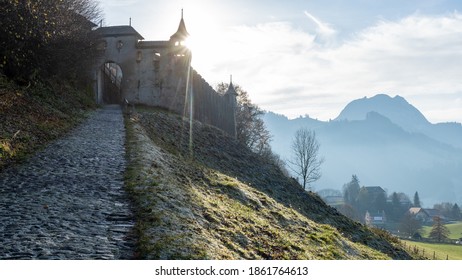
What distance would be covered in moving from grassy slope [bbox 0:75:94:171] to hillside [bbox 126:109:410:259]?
3732 millimetres

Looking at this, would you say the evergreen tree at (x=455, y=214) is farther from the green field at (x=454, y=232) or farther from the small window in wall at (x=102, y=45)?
the small window in wall at (x=102, y=45)

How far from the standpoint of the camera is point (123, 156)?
1741 centimetres

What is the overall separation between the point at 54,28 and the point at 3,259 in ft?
72.3

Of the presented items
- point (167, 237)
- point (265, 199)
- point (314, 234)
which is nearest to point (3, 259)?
point (167, 237)

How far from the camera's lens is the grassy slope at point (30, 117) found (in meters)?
16.6

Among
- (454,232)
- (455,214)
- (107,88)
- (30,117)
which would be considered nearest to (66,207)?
(30,117)

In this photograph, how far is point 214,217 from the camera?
39.3 ft

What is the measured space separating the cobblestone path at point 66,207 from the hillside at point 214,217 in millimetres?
479

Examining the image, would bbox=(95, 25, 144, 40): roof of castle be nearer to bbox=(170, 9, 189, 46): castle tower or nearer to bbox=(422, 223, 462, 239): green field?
bbox=(170, 9, 189, 46): castle tower

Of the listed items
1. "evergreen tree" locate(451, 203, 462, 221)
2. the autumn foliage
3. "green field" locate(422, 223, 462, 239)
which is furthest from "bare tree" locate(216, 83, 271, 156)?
"evergreen tree" locate(451, 203, 462, 221)

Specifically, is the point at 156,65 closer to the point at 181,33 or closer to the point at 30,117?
the point at 181,33

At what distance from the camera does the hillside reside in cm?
899

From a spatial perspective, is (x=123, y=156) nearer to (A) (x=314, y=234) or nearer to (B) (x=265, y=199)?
(B) (x=265, y=199)

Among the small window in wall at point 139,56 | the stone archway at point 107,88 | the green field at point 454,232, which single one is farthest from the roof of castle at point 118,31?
the green field at point 454,232
